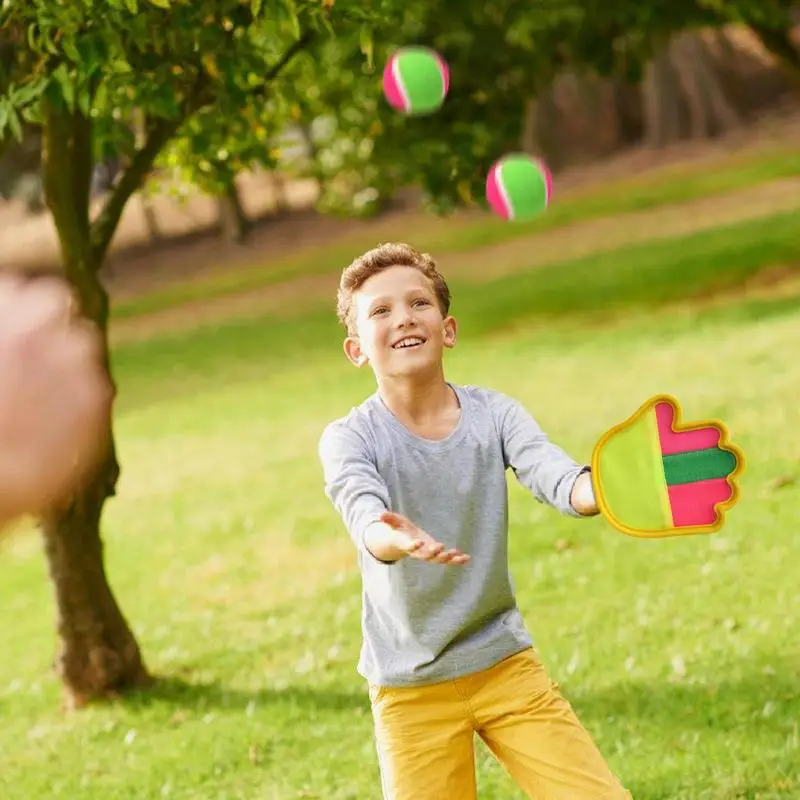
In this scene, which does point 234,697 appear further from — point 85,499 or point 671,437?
point 671,437

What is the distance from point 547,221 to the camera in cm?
2838

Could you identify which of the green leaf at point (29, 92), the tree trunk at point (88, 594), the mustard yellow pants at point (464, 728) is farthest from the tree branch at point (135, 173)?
the mustard yellow pants at point (464, 728)

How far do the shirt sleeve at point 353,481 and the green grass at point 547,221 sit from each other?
79.5 ft

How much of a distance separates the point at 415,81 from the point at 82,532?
239 centimetres

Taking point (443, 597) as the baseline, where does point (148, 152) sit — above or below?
above

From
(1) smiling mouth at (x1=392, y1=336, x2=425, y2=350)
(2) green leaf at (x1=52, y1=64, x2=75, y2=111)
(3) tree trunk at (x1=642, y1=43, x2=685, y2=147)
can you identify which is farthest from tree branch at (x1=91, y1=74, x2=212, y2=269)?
(3) tree trunk at (x1=642, y1=43, x2=685, y2=147)

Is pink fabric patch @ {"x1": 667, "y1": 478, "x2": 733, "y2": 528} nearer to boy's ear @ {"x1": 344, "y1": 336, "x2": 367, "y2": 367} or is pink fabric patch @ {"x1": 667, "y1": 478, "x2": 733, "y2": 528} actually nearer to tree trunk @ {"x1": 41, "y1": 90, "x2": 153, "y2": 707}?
boy's ear @ {"x1": 344, "y1": 336, "x2": 367, "y2": 367}

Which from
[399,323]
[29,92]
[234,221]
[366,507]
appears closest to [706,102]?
[234,221]

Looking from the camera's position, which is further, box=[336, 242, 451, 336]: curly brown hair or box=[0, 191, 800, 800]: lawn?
box=[0, 191, 800, 800]: lawn

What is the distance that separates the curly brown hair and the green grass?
23.9 metres

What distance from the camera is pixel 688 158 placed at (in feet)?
105

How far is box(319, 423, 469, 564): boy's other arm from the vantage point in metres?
2.67

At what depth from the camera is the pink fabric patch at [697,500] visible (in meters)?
2.99

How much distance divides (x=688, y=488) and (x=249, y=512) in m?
7.46
